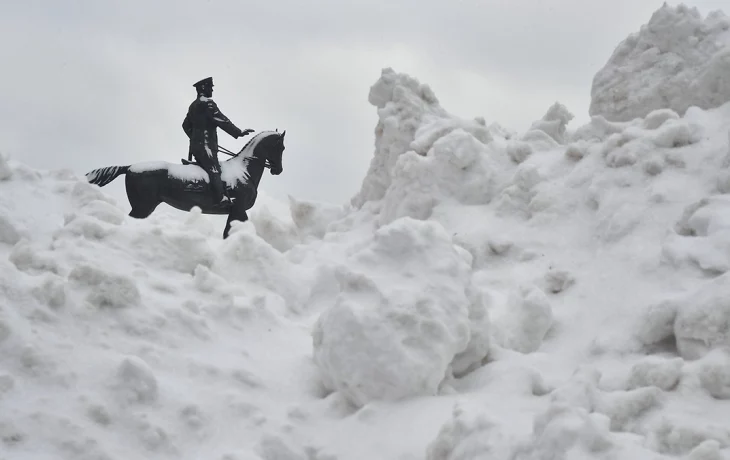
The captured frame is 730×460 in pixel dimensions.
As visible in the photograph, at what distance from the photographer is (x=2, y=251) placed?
521 cm

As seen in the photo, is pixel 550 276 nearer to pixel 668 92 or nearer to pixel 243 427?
pixel 243 427

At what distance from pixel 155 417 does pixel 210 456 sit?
347 millimetres

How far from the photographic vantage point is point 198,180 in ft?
30.8

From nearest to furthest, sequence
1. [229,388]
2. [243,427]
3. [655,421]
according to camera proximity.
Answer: [655,421]
[243,427]
[229,388]

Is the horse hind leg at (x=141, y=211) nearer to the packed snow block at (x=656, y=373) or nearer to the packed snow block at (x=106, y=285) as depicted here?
the packed snow block at (x=106, y=285)

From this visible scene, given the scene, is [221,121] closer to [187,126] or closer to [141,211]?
[187,126]

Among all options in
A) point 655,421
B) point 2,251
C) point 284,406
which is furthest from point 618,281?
point 2,251

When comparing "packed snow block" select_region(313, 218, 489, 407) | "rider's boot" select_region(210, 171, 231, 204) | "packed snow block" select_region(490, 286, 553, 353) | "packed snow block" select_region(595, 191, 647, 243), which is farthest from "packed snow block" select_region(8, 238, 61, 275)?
"rider's boot" select_region(210, 171, 231, 204)

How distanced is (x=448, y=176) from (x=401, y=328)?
126 inches

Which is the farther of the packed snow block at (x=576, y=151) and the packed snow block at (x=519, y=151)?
the packed snow block at (x=519, y=151)

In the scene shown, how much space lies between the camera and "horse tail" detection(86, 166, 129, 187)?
895cm

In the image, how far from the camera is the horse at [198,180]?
29.4 ft

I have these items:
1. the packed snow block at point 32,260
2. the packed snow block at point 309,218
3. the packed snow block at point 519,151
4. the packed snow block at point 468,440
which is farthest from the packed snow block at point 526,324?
the packed snow block at point 309,218

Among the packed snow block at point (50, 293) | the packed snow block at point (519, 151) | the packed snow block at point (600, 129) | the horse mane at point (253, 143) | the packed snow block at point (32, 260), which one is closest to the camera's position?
the packed snow block at point (50, 293)
